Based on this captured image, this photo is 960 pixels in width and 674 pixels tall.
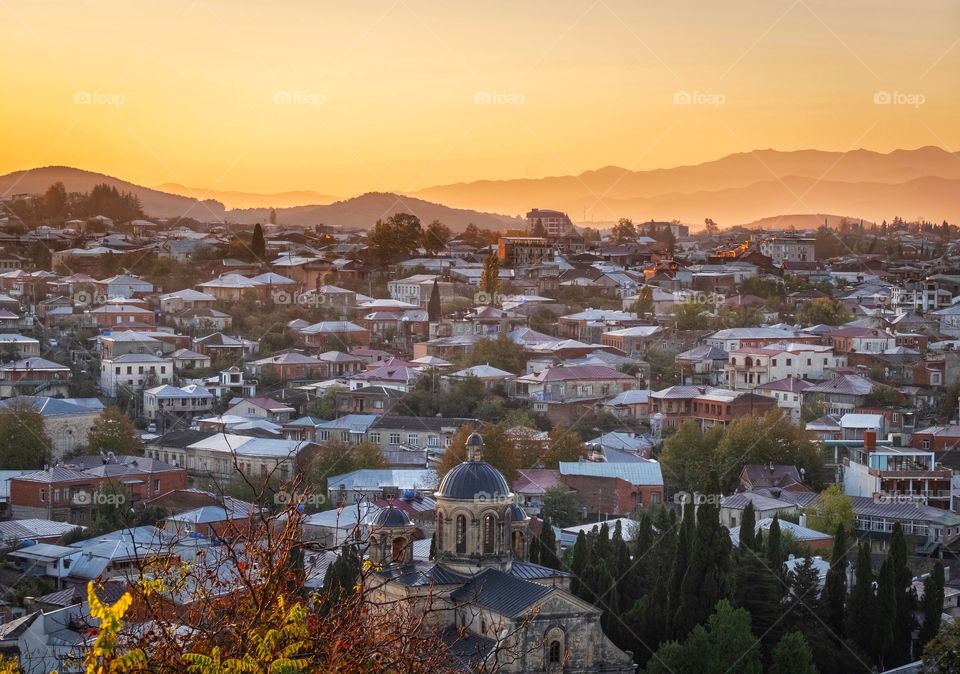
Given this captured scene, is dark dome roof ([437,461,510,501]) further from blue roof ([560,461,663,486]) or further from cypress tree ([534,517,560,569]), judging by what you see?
blue roof ([560,461,663,486])

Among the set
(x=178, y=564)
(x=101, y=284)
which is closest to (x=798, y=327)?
(x=101, y=284)

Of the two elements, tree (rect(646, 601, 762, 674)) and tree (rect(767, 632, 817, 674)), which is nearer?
tree (rect(646, 601, 762, 674))

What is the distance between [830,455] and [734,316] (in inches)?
871

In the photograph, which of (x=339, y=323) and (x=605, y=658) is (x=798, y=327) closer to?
(x=339, y=323)

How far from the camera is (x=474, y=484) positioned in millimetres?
22906

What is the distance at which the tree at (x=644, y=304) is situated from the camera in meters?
67.6

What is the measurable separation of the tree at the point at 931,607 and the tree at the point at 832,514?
8.52 metres

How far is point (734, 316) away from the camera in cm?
6494

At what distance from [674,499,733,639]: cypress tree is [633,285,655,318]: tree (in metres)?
41.7

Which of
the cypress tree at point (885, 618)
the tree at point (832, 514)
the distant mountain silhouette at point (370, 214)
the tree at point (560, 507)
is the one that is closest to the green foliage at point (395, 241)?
the tree at point (560, 507)

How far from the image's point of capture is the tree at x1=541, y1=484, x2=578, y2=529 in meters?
35.6

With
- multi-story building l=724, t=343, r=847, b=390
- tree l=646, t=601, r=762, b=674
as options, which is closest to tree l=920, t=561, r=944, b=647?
tree l=646, t=601, r=762, b=674

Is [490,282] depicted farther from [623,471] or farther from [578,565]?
[578,565]

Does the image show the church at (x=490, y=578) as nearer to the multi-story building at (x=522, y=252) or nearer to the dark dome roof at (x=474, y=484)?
the dark dome roof at (x=474, y=484)
